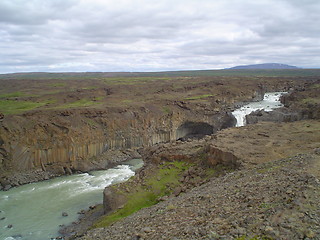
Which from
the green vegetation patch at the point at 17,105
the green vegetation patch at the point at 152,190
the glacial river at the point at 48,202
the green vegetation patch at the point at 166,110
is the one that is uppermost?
the green vegetation patch at the point at 17,105

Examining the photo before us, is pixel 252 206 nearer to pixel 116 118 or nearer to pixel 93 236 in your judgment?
pixel 93 236

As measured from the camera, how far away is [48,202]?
31.8m

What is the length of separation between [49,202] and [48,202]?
0.12 metres

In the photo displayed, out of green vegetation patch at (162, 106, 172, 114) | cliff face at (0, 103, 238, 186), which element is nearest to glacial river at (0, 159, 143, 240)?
cliff face at (0, 103, 238, 186)

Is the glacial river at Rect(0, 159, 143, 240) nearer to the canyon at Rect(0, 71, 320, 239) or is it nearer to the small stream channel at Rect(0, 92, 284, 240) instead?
the small stream channel at Rect(0, 92, 284, 240)

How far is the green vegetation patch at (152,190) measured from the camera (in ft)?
75.4

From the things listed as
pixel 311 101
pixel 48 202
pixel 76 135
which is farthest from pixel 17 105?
pixel 311 101

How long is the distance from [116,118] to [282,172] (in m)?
36.4

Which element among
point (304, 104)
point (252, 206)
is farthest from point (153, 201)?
point (304, 104)

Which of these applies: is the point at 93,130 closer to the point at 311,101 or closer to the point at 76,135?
the point at 76,135

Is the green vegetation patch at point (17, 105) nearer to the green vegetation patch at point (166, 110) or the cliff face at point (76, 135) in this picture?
the cliff face at point (76, 135)

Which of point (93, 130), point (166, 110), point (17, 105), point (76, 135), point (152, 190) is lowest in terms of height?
point (152, 190)

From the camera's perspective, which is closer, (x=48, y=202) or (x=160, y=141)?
(x=48, y=202)

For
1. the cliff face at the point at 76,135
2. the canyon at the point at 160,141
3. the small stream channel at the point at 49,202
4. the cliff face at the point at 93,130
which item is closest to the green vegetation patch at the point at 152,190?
the canyon at the point at 160,141
